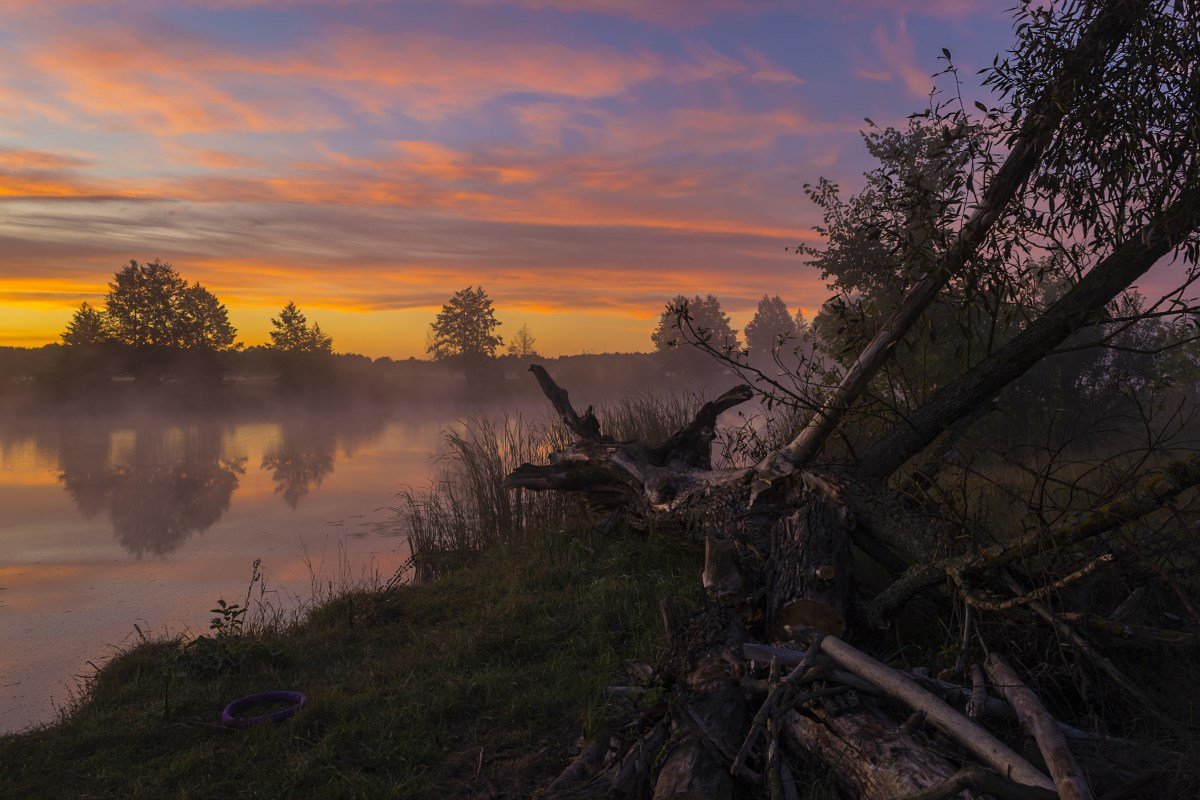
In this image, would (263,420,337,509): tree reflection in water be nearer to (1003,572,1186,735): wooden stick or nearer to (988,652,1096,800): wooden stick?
(988,652,1096,800): wooden stick

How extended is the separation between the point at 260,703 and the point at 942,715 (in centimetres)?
483

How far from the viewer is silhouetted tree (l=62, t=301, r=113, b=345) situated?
1935 inches

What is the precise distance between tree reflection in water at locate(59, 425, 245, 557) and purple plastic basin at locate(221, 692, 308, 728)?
8.90m

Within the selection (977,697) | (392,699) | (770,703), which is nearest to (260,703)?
(392,699)

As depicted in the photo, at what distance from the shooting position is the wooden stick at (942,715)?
2784mm

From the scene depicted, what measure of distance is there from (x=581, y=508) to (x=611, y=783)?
625 centimetres

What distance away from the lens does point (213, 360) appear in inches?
1681

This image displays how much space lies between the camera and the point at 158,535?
13.9 metres

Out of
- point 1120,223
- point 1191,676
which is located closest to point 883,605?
point 1191,676

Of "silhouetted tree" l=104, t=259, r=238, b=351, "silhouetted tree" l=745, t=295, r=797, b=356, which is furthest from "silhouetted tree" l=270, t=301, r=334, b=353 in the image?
"silhouetted tree" l=745, t=295, r=797, b=356

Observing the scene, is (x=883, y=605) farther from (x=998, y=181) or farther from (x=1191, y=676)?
(x=998, y=181)

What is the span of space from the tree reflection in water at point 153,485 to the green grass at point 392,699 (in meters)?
8.06

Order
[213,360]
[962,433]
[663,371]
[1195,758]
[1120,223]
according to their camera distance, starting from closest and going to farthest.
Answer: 1. [1195,758]
2. [1120,223]
3. [962,433]
4. [213,360]
5. [663,371]

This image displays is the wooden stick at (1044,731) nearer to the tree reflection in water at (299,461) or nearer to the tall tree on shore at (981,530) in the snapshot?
the tall tree on shore at (981,530)
